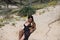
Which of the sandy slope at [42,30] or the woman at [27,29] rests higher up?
the woman at [27,29]

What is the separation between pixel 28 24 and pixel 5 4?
1688 cm

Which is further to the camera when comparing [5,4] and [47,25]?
[5,4]

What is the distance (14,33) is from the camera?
11.6 metres

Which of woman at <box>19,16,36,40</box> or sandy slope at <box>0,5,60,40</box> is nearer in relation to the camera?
woman at <box>19,16,36,40</box>

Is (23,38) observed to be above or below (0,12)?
above

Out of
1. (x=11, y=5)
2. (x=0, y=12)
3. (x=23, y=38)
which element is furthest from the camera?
(x=11, y=5)

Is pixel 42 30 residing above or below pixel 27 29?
below

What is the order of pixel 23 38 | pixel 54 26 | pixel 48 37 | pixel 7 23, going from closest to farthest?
pixel 23 38 → pixel 48 37 → pixel 54 26 → pixel 7 23

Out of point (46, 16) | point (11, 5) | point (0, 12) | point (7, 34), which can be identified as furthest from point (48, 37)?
point (11, 5)

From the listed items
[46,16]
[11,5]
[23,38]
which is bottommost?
[11,5]

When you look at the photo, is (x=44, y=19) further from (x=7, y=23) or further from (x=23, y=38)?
(x=23, y=38)

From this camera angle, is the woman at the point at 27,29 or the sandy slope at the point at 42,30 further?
the sandy slope at the point at 42,30

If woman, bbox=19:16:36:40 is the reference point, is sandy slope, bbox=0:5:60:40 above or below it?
below

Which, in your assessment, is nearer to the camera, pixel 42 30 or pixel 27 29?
pixel 27 29
